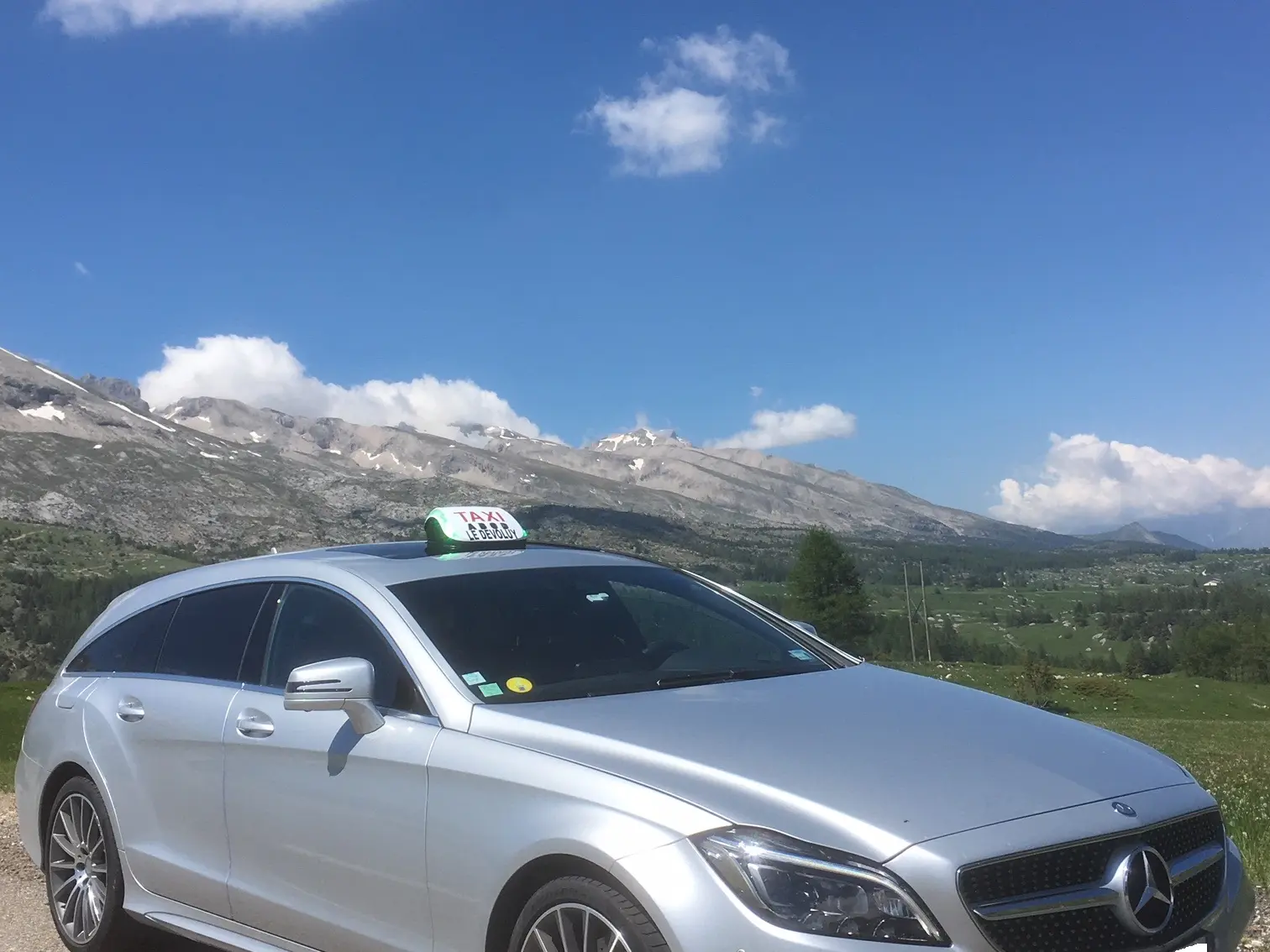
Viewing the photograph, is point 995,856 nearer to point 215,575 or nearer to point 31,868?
point 215,575

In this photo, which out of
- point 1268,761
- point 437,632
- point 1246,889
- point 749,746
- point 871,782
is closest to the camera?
point 871,782

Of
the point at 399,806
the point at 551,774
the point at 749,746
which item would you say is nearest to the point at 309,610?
the point at 399,806

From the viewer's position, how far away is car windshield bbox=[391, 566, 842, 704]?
14.7 ft


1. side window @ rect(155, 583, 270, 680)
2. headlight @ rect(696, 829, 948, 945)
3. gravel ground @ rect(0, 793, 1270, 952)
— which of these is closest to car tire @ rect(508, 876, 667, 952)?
headlight @ rect(696, 829, 948, 945)

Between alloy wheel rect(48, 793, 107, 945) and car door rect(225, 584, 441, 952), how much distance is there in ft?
4.41

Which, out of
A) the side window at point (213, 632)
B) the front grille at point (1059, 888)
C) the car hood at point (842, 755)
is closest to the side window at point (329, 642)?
the side window at point (213, 632)

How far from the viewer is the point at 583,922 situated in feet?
11.4

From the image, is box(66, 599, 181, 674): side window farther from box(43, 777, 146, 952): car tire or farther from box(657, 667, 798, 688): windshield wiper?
box(657, 667, 798, 688): windshield wiper

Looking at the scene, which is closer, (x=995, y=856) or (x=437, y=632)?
(x=995, y=856)

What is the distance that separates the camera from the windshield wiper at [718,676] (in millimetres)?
4520

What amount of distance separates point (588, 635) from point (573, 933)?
154 cm

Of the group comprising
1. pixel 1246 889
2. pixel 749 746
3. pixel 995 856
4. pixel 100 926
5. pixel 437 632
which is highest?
pixel 437 632

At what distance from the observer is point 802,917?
3137 mm

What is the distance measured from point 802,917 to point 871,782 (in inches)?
19.6
